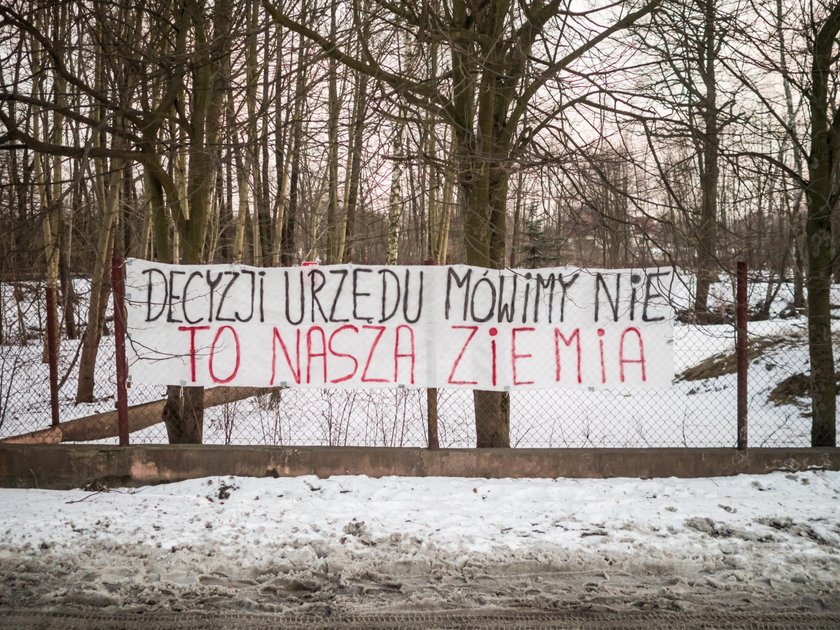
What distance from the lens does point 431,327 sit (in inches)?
239

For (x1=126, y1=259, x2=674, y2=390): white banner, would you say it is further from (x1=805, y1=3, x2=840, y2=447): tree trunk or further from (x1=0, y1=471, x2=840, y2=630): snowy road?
(x1=805, y1=3, x2=840, y2=447): tree trunk

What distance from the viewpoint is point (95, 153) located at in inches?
231

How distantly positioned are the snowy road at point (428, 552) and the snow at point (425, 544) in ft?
0.05

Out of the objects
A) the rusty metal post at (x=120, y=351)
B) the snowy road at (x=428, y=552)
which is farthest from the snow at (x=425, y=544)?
the rusty metal post at (x=120, y=351)

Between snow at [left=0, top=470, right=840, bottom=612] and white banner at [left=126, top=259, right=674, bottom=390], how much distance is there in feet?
3.21

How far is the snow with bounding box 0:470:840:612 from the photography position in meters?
3.75

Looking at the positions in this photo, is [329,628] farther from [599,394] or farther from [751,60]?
[599,394]

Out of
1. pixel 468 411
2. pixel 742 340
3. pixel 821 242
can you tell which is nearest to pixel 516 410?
pixel 468 411

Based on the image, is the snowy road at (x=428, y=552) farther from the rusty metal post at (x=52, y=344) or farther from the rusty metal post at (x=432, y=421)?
the rusty metal post at (x=52, y=344)

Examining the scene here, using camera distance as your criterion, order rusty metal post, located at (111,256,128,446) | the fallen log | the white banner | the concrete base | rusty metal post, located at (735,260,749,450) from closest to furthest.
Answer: rusty metal post, located at (735,260,749,450)
the concrete base
rusty metal post, located at (111,256,128,446)
the white banner
the fallen log

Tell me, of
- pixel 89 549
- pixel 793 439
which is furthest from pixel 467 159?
pixel 793 439

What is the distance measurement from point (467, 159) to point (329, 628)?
394cm

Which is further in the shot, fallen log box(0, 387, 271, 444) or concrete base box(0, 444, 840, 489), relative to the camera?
fallen log box(0, 387, 271, 444)

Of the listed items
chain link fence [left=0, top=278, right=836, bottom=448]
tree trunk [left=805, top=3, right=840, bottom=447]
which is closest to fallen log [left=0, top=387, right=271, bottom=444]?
chain link fence [left=0, top=278, right=836, bottom=448]
